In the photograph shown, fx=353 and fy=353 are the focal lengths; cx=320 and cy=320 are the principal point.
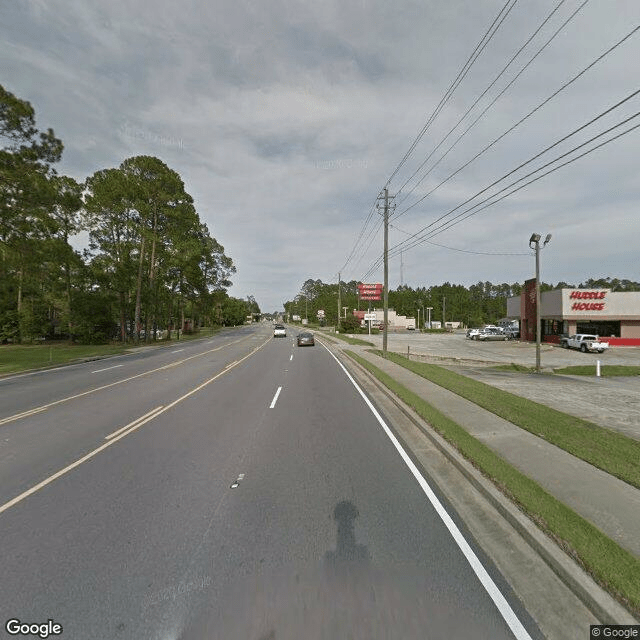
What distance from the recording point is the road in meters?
2.79

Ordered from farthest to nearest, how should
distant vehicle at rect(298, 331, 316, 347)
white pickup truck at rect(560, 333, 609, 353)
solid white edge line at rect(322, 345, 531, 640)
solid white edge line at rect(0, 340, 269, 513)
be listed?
distant vehicle at rect(298, 331, 316, 347) < white pickup truck at rect(560, 333, 609, 353) < solid white edge line at rect(0, 340, 269, 513) < solid white edge line at rect(322, 345, 531, 640)

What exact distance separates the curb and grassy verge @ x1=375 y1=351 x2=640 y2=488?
2091mm

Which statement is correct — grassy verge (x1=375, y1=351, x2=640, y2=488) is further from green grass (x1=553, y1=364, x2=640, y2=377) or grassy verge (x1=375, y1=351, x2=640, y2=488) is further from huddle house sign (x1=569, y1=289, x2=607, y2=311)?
huddle house sign (x1=569, y1=289, x2=607, y2=311)

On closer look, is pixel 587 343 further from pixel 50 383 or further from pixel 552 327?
pixel 50 383

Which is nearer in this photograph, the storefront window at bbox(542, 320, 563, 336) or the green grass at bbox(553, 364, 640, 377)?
the green grass at bbox(553, 364, 640, 377)

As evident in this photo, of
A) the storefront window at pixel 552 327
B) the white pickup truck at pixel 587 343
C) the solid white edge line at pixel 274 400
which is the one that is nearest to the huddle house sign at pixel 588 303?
the storefront window at pixel 552 327

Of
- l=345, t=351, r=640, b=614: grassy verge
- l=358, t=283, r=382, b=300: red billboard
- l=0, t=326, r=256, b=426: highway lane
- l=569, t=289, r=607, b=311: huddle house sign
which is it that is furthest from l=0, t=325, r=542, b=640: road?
l=358, t=283, r=382, b=300: red billboard

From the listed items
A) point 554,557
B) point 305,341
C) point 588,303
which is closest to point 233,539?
point 554,557

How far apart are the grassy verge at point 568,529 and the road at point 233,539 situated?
32.0 inches

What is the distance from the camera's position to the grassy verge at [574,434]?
18.4ft

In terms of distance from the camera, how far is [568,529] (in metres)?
3.71

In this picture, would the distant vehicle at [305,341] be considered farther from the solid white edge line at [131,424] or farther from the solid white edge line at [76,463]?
the solid white edge line at [131,424]

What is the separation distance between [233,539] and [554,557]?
3.17m

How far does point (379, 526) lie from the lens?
4055mm
